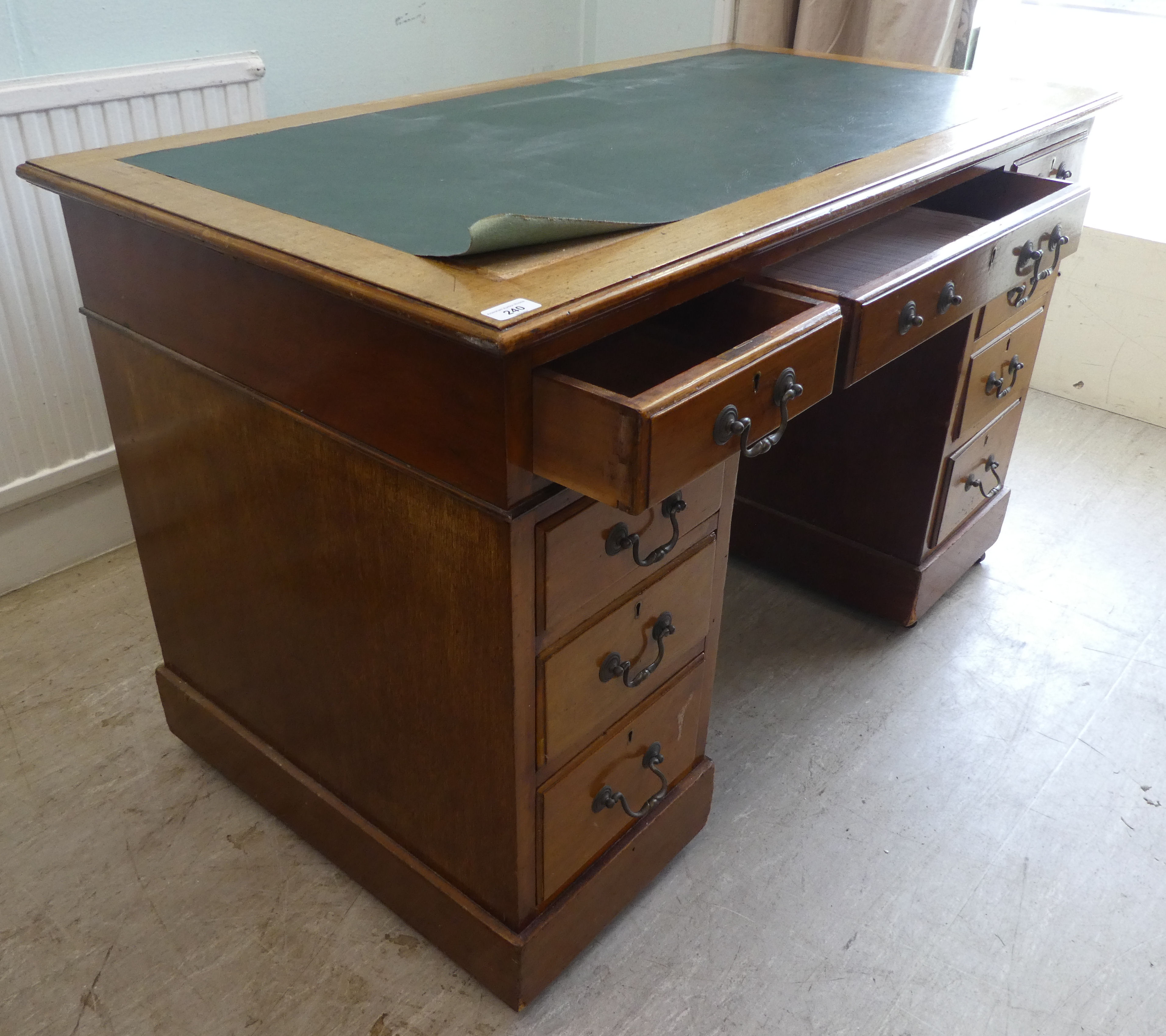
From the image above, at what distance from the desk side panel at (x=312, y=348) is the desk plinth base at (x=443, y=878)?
536mm

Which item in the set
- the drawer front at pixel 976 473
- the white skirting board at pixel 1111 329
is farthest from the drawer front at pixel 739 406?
the white skirting board at pixel 1111 329

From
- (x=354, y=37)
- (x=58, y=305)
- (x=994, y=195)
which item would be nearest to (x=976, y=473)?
(x=994, y=195)

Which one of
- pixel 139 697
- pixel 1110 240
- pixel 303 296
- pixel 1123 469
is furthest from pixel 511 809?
pixel 1110 240

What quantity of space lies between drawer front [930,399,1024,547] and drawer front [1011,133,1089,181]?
39 cm

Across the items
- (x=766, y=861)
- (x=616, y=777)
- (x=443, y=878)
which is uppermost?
(x=616, y=777)

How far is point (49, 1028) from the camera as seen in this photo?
3.82 ft

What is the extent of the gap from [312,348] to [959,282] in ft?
2.48

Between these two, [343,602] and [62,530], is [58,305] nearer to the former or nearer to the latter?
[62,530]

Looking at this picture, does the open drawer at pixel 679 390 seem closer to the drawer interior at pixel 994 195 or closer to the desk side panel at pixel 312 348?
the desk side panel at pixel 312 348

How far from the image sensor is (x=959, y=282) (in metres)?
1.24

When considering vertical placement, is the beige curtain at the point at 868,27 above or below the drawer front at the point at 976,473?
above

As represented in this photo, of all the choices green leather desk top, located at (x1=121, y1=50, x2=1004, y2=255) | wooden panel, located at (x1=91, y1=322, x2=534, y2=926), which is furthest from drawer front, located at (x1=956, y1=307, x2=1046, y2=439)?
wooden panel, located at (x1=91, y1=322, x2=534, y2=926)

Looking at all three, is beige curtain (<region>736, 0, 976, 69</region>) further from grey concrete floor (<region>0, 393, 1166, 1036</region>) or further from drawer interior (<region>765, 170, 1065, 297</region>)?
grey concrete floor (<region>0, 393, 1166, 1036</region>)

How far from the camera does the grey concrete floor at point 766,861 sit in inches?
47.3
